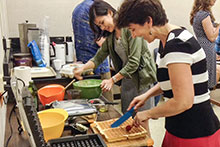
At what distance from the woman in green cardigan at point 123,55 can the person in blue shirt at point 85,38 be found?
32 centimetres

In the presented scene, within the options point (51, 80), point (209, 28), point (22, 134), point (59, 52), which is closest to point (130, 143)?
point (22, 134)

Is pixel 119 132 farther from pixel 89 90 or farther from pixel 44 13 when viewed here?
pixel 44 13

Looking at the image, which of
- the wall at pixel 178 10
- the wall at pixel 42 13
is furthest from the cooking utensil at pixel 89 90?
the wall at pixel 178 10

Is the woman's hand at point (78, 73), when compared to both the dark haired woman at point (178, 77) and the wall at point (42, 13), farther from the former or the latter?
the wall at point (42, 13)

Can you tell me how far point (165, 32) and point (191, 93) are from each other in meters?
0.32

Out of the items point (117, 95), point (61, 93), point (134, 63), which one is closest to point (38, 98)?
point (61, 93)

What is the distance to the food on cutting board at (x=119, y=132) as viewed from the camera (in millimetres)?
1194

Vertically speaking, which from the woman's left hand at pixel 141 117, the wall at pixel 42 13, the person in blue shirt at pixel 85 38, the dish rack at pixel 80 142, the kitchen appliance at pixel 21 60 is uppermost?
the wall at pixel 42 13

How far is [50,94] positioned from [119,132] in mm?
672

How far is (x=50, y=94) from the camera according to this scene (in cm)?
173

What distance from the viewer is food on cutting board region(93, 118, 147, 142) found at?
1.19 m

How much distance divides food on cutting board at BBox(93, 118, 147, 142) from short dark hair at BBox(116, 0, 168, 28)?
53cm

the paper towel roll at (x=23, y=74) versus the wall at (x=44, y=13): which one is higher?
the wall at (x=44, y=13)

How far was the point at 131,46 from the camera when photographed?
192cm
